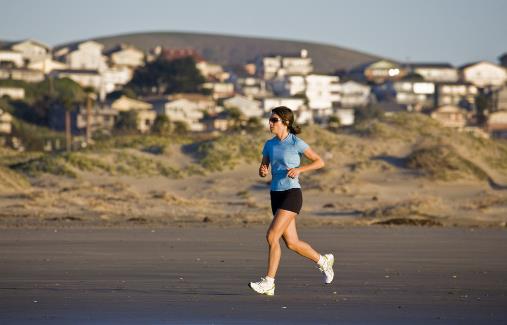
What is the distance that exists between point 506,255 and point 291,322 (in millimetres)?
7485

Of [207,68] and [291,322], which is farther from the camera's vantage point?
[207,68]

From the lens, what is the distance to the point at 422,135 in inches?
1827

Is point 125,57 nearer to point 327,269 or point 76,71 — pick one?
point 76,71

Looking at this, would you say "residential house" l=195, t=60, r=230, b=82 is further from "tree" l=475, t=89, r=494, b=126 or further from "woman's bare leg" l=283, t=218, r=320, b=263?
"woman's bare leg" l=283, t=218, r=320, b=263

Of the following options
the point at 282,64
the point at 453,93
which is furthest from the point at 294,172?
the point at 282,64

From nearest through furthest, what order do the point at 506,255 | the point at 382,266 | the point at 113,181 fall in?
the point at 382,266
the point at 506,255
the point at 113,181

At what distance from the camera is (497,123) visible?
447ft

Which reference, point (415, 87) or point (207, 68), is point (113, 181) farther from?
point (207, 68)

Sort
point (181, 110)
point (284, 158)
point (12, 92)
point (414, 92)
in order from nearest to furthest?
point (284, 158) < point (12, 92) < point (181, 110) < point (414, 92)

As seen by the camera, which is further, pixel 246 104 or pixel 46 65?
pixel 46 65

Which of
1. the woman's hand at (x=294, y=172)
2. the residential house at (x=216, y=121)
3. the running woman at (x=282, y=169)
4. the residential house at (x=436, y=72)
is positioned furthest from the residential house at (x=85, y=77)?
the woman's hand at (x=294, y=172)

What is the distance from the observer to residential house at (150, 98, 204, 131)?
13088 centimetres

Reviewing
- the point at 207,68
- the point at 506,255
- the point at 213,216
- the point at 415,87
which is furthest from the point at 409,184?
the point at 207,68

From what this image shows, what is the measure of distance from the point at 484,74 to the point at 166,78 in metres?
50.8
